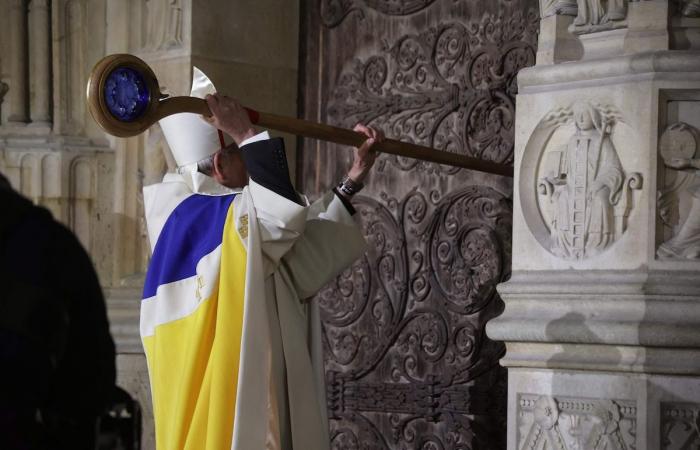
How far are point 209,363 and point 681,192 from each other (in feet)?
5.07

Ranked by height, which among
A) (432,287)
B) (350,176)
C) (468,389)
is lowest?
(468,389)

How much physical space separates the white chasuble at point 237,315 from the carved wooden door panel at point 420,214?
892 mm

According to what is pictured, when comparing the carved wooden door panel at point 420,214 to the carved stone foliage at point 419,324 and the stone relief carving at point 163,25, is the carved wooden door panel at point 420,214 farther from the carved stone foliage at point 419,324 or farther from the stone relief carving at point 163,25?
the stone relief carving at point 163,25

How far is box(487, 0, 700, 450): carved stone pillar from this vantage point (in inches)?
172

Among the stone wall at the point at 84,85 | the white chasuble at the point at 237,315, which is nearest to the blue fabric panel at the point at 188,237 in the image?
the white chasuble at the point at 237,315

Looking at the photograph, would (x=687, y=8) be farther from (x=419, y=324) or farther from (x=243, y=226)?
(x=419, y=324)

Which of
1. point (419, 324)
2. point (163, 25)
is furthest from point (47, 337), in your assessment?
point (163, 25)

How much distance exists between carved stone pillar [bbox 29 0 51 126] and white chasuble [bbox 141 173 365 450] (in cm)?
174

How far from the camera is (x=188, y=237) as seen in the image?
480cm

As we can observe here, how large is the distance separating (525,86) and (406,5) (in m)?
1.42

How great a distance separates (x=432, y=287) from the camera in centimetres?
585

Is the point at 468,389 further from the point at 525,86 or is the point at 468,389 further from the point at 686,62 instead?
the point at 686,62

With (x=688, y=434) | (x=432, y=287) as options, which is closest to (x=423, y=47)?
(x=432, y=287)

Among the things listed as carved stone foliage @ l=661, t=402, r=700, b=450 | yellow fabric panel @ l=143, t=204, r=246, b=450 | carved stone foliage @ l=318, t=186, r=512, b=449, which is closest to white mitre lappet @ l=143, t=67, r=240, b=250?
yellow fabric panel @ l=143, t=204, r=246, b=450
